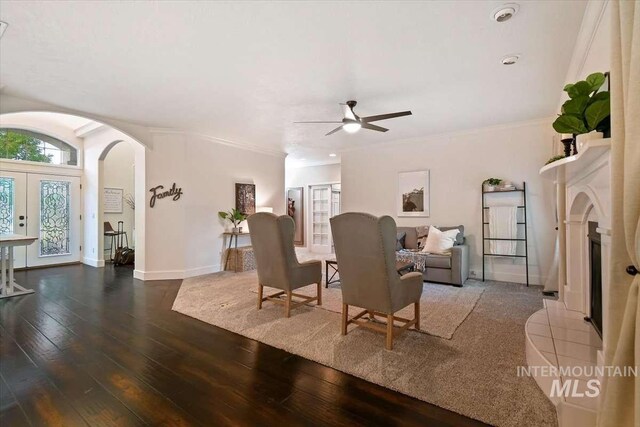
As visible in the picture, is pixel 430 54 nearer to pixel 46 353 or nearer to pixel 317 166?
pixel 46 353

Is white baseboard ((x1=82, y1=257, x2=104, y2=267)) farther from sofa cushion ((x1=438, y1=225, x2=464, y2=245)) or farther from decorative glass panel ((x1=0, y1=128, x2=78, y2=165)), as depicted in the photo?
sofa cushion ((x1=438, y1=225, x2=464, y2=245))

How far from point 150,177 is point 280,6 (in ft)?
13.5

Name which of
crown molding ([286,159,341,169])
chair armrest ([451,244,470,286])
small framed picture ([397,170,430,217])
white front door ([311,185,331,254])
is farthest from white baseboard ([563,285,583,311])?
white front door ([311,185,331,254])

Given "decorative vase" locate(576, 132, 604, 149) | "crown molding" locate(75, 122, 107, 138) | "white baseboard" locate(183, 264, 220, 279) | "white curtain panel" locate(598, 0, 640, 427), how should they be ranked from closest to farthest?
"white curtain panel" locate(598, 0, 640, 427)
"decorative vase" locate(576, 132, 604, 149)
"white baseboard" locate(183, 264, 220, 279)
"crown molding" locate(75, 122, 107, 138)

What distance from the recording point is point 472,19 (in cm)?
219

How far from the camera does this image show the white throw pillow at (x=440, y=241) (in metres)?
4.78

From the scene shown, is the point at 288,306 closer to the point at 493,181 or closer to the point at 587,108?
the point at 587,108

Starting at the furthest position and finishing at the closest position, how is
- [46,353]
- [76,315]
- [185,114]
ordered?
[185,114] → [76,315] → [46,353]

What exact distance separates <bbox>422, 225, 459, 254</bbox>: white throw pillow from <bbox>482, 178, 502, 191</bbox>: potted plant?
0.90 m

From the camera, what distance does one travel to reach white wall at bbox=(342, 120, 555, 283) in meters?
4.71

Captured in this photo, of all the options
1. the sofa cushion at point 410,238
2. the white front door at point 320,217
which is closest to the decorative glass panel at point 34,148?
the white front door at point 320,217

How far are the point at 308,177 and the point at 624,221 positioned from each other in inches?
323

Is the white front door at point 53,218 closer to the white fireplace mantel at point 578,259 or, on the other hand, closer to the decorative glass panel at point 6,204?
the decorative glass panel at point 6,204

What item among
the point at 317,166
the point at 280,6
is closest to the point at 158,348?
the point at 280,6
